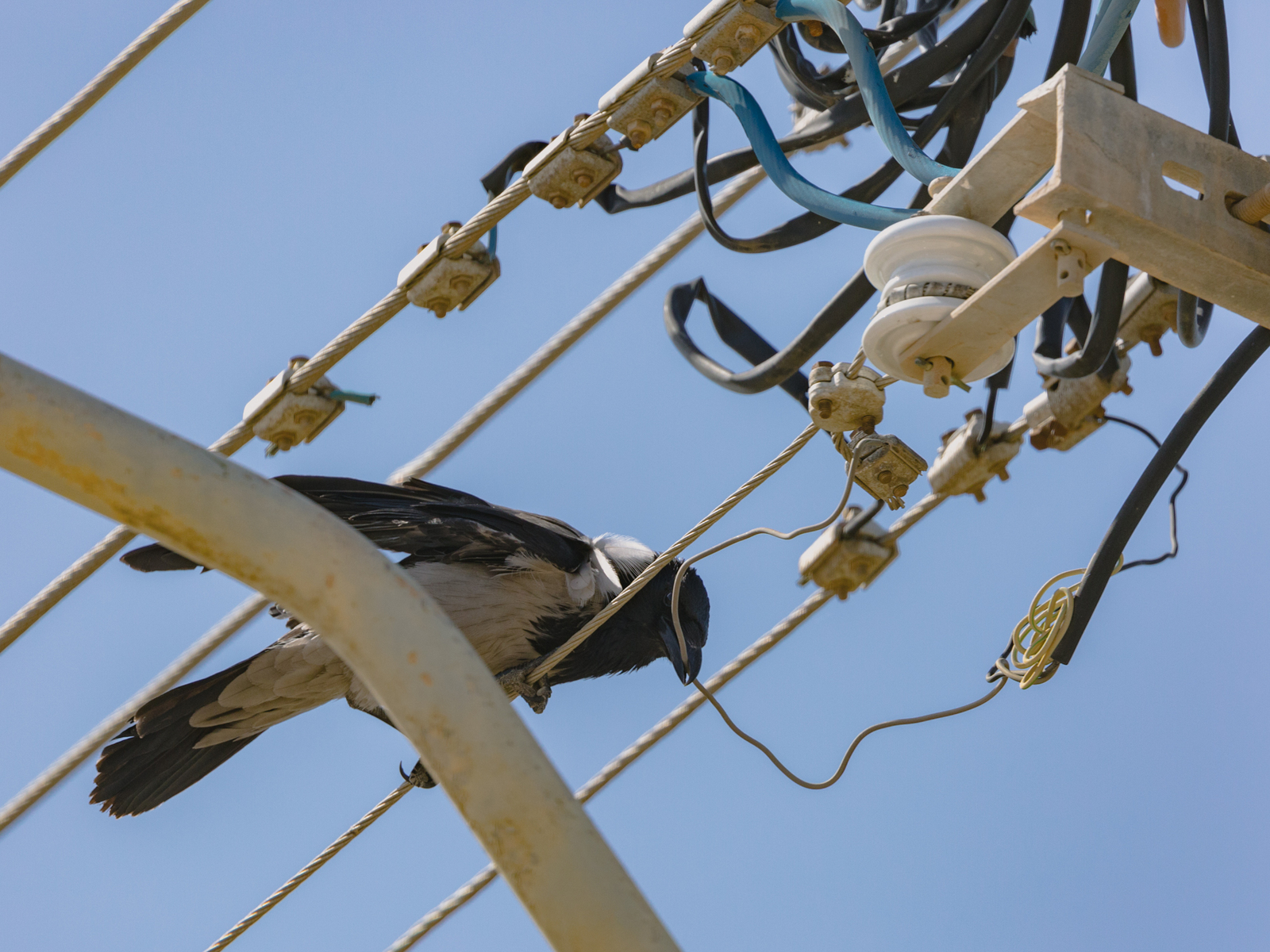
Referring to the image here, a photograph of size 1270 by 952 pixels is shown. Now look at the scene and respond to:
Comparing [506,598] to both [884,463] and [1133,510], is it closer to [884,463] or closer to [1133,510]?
[884,463]

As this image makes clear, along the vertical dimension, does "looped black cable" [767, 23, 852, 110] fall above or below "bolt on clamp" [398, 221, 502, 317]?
below

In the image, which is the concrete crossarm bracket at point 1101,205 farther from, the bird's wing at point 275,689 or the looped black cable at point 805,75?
the bird's wing at point 275,689

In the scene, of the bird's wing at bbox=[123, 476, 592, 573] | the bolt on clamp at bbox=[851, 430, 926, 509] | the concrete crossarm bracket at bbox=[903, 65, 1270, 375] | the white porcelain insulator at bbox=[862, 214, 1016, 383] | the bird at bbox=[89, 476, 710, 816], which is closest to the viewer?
the concrete crossarm bracket at bbox=[903, 65, 1270, 375]

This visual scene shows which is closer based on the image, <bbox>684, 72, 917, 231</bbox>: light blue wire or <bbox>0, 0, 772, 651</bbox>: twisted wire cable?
<bbox>684, 72, 917, 231</bbox>: light blue wire

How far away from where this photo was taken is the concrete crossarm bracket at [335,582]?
4.90 ft

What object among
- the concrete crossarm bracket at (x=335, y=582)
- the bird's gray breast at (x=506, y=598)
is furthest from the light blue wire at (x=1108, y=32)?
the bird's gray breast at (x=506, y=598)

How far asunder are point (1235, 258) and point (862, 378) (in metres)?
0.70

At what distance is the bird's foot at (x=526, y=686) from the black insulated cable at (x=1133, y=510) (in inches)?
64.9

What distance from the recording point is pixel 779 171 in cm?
313

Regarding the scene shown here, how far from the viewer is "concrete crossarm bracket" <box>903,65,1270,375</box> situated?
89.2 inches

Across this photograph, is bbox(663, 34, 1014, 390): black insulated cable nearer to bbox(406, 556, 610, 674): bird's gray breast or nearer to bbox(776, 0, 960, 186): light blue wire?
bbox(776, 0, 960, 186): light blue wire

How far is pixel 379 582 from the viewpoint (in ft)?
5.12

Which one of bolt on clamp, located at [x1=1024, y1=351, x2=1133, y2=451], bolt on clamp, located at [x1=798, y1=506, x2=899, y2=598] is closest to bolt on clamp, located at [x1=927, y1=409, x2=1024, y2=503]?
bolt on clamp, located at [x1=1024, y1=351, x2=1133, y2=451]

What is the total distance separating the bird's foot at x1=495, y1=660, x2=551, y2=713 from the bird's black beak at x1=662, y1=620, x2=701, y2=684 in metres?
0.37
